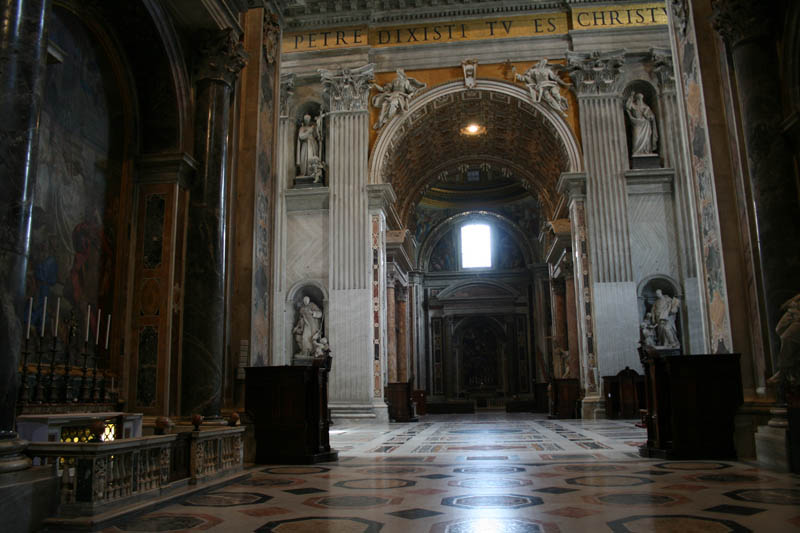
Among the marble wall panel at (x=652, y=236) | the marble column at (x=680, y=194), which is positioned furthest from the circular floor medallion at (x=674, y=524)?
the marble wall panel at (x=652, y=236)

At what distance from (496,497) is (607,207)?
1286 centimetres

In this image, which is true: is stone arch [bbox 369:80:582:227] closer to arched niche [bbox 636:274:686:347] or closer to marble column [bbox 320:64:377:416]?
marble column [bbox 320:64:377:416]

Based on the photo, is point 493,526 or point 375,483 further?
point 375,483

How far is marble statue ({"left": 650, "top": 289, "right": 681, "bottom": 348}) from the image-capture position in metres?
16.0

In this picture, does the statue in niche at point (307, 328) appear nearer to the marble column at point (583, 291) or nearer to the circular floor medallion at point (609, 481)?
the marble column at point (583, 291)

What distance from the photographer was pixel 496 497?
16.9 ft

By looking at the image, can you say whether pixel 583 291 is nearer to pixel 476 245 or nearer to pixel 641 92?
pixel 641 92

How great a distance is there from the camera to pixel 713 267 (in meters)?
8.53

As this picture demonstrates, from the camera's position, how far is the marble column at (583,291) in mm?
16281

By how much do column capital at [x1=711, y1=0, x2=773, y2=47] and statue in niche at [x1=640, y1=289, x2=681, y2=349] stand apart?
9.09m

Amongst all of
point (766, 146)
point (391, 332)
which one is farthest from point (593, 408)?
point (766, 146)

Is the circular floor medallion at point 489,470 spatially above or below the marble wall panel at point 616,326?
below

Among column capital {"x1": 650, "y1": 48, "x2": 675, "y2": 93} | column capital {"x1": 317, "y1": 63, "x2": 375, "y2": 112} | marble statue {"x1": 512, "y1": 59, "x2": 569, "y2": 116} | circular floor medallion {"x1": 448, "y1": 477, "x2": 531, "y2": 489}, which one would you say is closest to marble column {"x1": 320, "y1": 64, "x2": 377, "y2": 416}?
column capital {"x1": 317, "y1": 63, "x2": 375, "y2": 112}

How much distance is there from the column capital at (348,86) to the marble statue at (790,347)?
44.3ft
